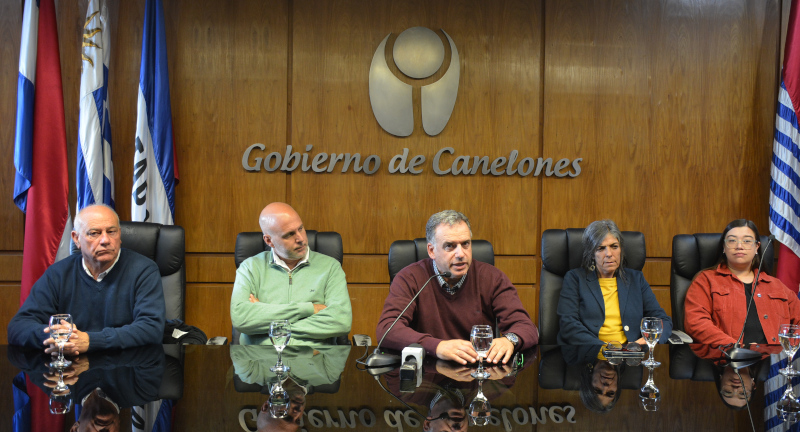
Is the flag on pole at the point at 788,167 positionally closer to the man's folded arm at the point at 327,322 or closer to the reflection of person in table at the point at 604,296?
the reflection of person in table at the point at 604,296

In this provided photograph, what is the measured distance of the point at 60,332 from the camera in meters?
1.93

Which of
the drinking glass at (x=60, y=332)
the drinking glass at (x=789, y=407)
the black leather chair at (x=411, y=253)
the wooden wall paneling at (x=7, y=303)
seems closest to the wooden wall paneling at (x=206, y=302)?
the wooden wall paneling at (x=7, y=303)

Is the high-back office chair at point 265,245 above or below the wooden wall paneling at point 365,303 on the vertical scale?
above

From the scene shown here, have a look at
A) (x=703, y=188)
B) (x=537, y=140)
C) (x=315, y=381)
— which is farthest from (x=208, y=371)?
(x=703, y=188)

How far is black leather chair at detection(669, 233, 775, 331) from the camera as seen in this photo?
3202 millimetres

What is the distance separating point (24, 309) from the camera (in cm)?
243

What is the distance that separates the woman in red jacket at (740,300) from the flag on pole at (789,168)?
1.30m

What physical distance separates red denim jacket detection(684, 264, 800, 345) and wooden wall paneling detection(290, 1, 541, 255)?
1441 millimetres

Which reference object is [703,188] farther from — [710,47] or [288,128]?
[288,128]

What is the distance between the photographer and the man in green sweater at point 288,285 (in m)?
2.67

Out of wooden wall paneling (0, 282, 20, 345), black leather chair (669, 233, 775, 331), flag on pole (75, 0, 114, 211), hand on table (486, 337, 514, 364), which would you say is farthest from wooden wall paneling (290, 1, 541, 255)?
hand on table (486, 337, 514, 364)

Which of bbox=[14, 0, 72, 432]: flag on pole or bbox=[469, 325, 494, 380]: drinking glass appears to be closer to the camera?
bbox=[469, 325, 494, 380]: drinking glass

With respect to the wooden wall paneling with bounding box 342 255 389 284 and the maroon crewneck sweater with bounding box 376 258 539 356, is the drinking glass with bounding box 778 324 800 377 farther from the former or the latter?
the wooden wall paneling with bounding box 342 255 389 284

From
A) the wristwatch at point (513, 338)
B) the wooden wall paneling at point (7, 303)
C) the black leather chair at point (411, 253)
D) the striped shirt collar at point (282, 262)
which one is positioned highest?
the black leather chair at point (411, 253)
